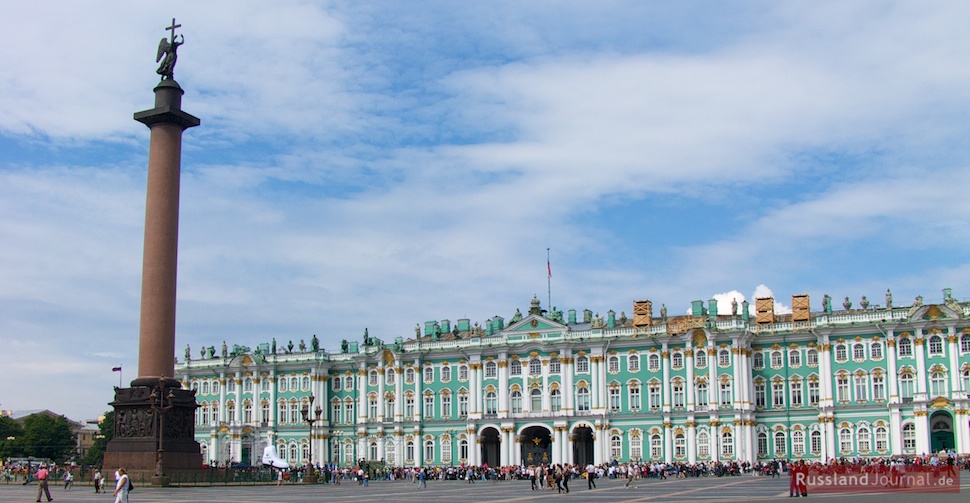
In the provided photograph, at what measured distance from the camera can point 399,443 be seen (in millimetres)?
97438

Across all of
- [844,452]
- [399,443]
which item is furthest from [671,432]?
[399,443]

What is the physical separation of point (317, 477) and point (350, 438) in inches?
1262

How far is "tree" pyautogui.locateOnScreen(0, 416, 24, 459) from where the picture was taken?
13350cm

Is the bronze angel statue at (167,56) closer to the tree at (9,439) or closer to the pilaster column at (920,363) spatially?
the pilaster column at (920,363)

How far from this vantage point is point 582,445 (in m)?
92.6

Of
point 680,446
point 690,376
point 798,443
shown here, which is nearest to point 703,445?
point 680,446

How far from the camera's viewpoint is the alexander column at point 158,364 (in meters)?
48.4

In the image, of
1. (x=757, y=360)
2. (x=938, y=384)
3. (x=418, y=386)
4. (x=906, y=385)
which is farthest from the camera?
(x=418, y=386)

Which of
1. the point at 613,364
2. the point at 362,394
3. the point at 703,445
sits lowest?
the point at 703,445

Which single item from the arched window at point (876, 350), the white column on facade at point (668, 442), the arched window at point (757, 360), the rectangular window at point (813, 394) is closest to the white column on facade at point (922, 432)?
the arched window at point (876, 350)

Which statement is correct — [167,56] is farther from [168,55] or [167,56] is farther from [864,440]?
[864,440]

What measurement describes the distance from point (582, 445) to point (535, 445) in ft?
12.7

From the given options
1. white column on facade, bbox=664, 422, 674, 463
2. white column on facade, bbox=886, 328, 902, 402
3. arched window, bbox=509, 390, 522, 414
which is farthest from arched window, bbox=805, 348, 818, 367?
arched window, bbox=509, 390, 522, 414

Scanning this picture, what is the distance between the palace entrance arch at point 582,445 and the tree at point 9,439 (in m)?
71.4
